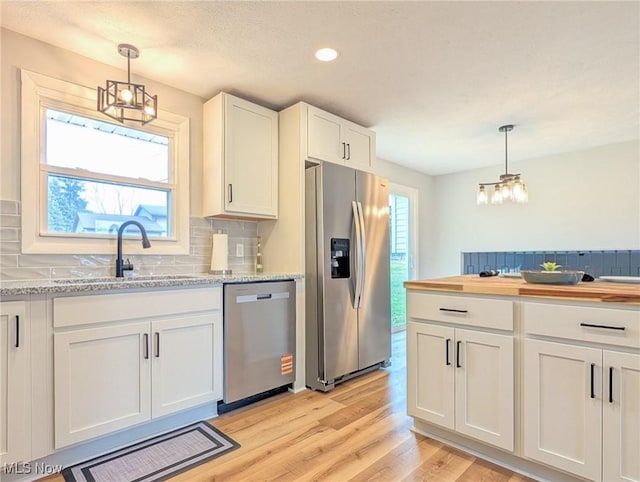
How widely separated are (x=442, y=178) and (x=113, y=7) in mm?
4628

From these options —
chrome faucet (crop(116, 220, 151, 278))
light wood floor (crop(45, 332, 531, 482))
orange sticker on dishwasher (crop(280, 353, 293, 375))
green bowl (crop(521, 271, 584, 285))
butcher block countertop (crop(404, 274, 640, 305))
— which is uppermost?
chrome faucet (crop(116, 220, 151, 278))

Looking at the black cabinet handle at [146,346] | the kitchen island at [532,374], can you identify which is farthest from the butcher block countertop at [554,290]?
the black cabinet handle at [146,346]

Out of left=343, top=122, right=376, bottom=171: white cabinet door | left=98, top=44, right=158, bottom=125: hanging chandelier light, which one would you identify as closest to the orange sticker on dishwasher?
left=343, top=122, right=376, bottom=171: white cabinet door

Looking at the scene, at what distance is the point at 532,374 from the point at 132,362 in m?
2.01

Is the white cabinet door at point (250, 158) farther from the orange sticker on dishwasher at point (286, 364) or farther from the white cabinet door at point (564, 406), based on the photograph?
the white cabinet door at point (564, 406)

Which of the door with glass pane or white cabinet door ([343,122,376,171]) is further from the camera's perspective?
the door with glass pane

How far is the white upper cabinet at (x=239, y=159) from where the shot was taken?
2639 mm

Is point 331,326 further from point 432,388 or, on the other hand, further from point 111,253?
point 111,253

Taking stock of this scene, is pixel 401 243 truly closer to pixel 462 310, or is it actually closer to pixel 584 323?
pixel 462 310

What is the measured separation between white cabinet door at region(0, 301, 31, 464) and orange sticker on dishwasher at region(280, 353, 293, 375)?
4.77ft

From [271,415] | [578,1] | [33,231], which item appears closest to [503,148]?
[578,1]

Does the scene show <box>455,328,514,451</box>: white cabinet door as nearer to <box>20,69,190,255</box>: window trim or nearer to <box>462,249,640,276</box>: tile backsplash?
<box>20,69,190,255</box>: window trim

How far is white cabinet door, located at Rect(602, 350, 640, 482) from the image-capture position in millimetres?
1406

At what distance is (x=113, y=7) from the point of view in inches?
70.4
